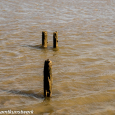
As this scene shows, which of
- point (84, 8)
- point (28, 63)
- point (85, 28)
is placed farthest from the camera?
point (84, 8)

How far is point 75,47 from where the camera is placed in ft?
41.3

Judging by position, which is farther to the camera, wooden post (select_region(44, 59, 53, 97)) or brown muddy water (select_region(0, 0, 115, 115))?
brown muddy water (select_region(0, 0, 115, 115))

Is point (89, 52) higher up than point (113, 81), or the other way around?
point (89, 52)

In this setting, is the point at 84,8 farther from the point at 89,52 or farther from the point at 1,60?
the point at 1,60

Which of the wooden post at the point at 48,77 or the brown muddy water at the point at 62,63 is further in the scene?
the brown muddy water at the point at 62,63

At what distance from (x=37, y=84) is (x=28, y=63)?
2.00 meters

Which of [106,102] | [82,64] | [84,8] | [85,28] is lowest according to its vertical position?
[106,102]

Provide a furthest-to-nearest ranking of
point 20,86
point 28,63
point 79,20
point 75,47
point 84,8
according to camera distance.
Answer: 1. point 84,8
2. point 79,20
3. point 75,47
4. point 28,63
5. point 20,86

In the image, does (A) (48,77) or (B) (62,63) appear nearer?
(A) (48,77)

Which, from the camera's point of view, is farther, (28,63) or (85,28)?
(85,28)

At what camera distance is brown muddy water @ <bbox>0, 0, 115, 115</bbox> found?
7430mm

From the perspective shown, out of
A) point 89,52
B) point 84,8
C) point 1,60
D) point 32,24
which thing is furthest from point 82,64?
point 84,8

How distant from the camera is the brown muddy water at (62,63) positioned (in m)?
7.43

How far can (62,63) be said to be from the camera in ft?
34.6
